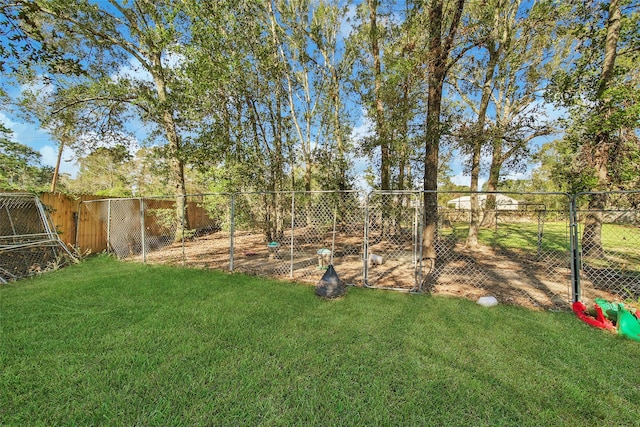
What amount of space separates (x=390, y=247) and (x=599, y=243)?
5015mm

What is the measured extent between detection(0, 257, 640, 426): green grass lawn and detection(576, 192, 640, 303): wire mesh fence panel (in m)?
2.03

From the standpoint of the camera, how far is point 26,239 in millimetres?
6059

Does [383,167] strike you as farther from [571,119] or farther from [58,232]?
[58,232]

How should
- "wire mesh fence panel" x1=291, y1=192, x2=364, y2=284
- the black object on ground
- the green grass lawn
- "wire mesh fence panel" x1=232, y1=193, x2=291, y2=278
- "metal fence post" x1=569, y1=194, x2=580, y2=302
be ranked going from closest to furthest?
1. the green grass lawn
2. "metal fence post" x1=569, y1=194, x2=580, y2=302
3. the black object on ground
4. "wire mesh fence panel" x1=291, y1=192, x2=364, y2=284
5. "wire mesh fence panel" x1=232, y1=193, x2=291, y2=278

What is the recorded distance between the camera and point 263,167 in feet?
23.2

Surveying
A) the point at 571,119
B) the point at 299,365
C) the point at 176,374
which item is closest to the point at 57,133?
the point at 176,374

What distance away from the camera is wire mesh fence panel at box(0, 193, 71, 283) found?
5488mm

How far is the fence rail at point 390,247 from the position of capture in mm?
4492

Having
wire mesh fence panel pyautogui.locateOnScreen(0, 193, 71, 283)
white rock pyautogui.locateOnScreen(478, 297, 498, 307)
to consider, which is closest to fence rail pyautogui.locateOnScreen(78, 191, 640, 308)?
white rock pyautogui.locateOnScreen(478, 297, 498, 307)

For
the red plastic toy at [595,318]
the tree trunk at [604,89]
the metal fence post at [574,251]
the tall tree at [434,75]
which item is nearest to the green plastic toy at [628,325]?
the red plastic toy at [595,318]

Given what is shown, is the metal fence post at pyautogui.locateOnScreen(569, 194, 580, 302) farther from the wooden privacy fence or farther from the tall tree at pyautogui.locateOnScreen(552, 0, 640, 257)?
the wooden privacy fence

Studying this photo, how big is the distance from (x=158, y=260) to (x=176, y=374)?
575cm

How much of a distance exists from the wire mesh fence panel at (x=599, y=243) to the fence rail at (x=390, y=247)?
26mm

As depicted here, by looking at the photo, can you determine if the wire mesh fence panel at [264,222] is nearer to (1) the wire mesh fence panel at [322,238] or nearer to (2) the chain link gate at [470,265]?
(1) the wire mesh fence panel at [322,238]
